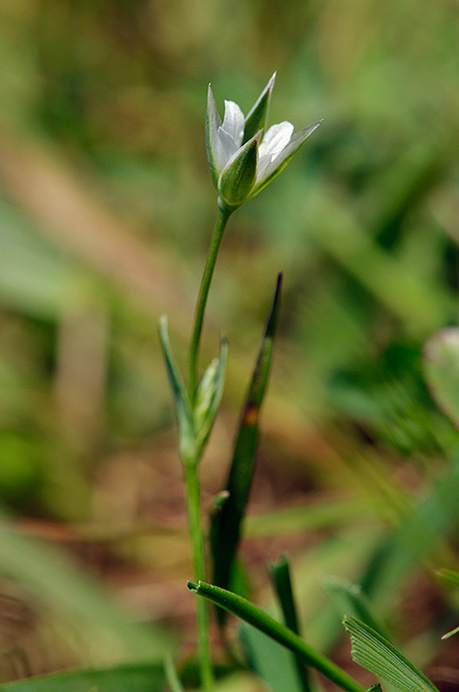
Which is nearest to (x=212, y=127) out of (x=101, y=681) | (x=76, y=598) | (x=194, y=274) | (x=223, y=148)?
(x=223, y=148)

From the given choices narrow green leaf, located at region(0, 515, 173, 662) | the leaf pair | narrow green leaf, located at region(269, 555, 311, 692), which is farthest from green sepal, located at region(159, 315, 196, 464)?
narrow green leaf, located at region(0, 515, 173, 662)

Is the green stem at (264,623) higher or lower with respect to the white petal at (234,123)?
lower

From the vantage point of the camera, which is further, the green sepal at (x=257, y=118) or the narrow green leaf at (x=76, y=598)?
the narrow green leaf at (x=76, y=598)

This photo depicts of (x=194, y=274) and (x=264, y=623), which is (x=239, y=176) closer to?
(x=264, y=623)

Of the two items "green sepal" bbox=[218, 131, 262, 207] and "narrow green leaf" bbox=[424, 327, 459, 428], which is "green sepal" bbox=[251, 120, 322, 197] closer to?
"green sepal" bbox=[218, 131, 262, 207]

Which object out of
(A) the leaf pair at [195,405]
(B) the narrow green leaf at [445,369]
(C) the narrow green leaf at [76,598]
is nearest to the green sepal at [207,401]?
(A) the leaf pair at [195,405]

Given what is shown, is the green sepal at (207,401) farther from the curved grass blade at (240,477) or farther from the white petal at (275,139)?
the white petal at (275,139)

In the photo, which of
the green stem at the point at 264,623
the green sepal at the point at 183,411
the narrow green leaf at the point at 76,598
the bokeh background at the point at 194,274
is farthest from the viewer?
the bokeh background at the point at 194,274
